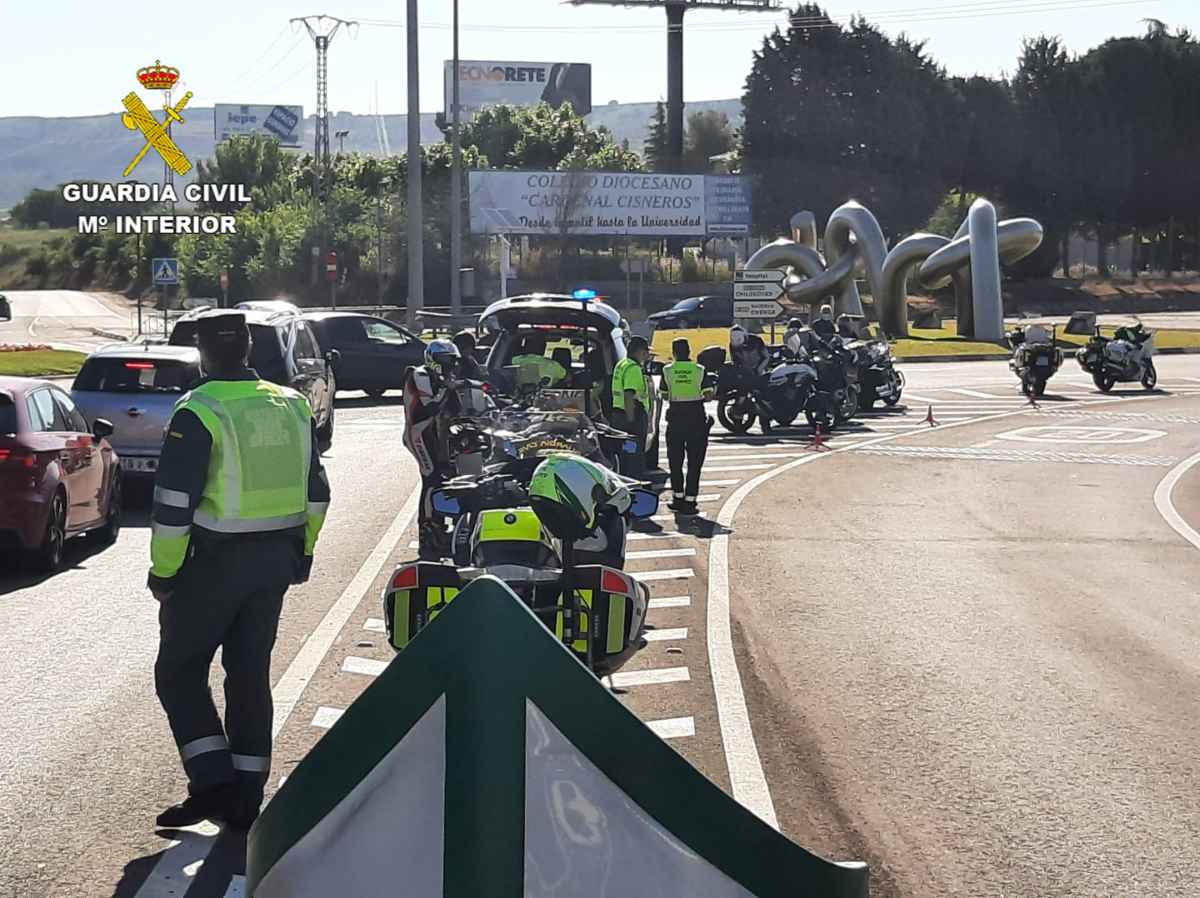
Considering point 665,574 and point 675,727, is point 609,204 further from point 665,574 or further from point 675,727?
point 675,727

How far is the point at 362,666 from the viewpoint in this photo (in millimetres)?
9602

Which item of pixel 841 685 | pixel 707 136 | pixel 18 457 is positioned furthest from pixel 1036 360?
pixel 707 136

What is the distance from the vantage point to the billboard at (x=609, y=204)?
3098 inches

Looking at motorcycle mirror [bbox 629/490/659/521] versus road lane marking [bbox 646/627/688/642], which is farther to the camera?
road lane marking [bbox 646/627/688/642]

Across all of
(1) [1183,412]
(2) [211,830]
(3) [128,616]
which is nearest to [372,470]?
(3) [128,616]

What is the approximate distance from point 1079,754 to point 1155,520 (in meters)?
9.72

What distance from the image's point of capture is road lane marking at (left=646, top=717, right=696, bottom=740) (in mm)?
8164

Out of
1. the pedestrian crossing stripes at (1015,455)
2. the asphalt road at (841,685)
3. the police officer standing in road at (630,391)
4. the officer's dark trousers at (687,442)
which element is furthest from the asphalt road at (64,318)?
the asphalt road at (841,685)

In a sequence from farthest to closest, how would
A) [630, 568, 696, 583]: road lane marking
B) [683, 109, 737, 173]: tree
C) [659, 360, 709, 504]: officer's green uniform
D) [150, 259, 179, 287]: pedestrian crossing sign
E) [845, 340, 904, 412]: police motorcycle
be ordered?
[683, 109, 737, 173]: tree → [150, 259, 179, 287]: pedestrian crossing sign → [845, 340, 904, 412]: police motorcycle → [659, 360, 709, 504]: officer's green uniform → [630, 568, 696, 583]: road lane marking

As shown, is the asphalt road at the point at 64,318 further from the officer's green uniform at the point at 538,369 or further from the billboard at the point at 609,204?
the officer's green uniform at the point at 538,369

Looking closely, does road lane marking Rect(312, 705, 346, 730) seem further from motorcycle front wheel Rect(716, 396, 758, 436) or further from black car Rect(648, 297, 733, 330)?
black car Rect(648, 297, 733, 330)

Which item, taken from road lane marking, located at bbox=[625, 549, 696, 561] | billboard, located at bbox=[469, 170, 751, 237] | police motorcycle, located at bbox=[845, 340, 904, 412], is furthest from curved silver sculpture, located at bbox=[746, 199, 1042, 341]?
road lane marking, located at bbox=[625, 549, 696, 561]

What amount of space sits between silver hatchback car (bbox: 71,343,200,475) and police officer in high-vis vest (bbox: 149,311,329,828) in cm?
1056

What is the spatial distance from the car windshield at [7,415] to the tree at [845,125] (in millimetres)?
77030
